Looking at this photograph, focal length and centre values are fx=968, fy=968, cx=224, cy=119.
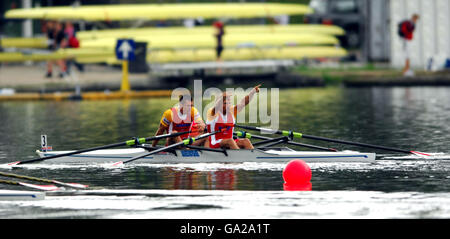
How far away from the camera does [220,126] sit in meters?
16.2

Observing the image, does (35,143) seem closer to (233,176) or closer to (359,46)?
(233,176)

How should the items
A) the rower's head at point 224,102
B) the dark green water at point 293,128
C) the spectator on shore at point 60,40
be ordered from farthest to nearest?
the spectator on shore at point 60,40, the rower's head at point 224,102, the dark green water at point 293,128

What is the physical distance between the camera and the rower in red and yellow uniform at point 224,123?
53.2 ft

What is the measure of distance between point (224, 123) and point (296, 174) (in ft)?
9.34

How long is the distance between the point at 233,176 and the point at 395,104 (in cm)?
1411

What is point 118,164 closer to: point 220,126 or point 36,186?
point 220,126

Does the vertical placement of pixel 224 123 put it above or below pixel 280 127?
above

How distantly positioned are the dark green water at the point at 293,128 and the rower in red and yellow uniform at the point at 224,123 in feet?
2.28

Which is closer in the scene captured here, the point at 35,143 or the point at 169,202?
the point at 169,202

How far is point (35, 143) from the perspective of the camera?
19.2 meters

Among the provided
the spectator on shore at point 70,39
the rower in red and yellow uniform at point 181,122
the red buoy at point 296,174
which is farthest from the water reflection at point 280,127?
the spectator on shore at point 70,39

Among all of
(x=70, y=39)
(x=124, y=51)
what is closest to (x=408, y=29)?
(x=124, y=51)

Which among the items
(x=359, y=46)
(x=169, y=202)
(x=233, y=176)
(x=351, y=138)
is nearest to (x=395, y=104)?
(x=351, y=138)

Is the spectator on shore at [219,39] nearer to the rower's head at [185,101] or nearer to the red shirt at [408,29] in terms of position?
the red shirt at [408,29]
